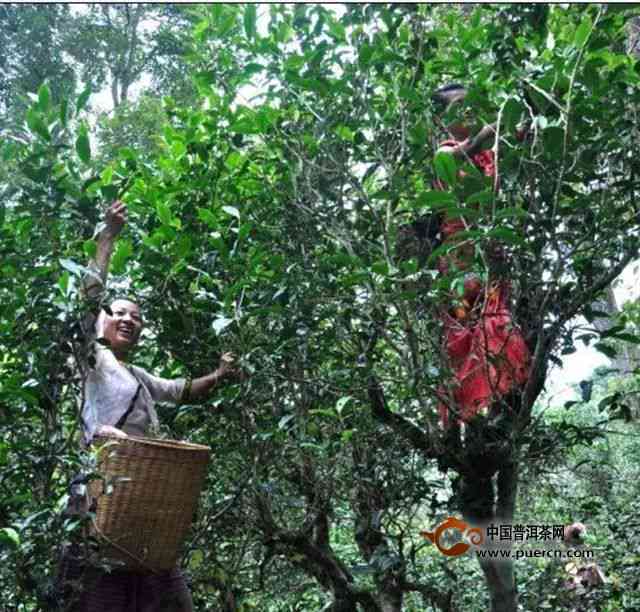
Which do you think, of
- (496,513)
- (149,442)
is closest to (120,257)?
(149,442)

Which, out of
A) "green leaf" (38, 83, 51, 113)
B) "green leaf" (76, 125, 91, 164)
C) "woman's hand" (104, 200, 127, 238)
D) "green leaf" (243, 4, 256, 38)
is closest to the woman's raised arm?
"woman's hand" (104, 200, 127, 238)

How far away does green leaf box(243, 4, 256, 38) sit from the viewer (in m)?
1.83

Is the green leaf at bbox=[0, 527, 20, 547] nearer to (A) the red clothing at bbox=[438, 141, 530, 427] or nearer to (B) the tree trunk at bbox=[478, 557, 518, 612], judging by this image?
(A) the red clothing at bbox=[438, 141, 530, 427]

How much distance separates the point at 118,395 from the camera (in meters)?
1.90

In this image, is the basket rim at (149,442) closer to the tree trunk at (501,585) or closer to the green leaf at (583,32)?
the tree trunk at (501,585)

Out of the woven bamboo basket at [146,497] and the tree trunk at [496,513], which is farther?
the tree trunk at [496,513]

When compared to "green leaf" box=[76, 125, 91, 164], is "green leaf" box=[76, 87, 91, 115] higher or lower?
higher

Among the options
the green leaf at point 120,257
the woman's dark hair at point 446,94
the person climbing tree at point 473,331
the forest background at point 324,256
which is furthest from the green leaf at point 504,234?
the green leaf at point 120,257

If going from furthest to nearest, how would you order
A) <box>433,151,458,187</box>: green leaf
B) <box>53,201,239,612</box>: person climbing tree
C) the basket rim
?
<box>53,201,239,612</box>: person climbing tree → the basket rim → <box>433,151,458,187</box>: green leaf

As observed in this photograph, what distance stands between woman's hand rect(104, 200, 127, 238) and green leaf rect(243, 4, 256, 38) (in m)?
0.49

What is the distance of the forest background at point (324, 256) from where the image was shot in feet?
5.44

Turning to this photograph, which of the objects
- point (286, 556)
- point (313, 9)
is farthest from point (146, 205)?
point (286, 556)

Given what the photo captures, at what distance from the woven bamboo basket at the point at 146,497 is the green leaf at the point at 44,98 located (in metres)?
0.73

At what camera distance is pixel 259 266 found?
196 cm
